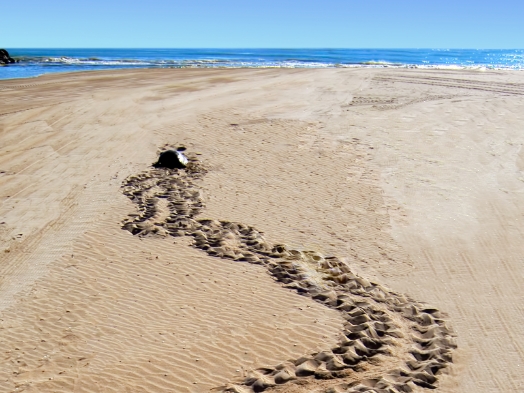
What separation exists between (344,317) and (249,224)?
10.2ft

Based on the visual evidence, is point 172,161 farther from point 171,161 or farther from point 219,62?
point 219,62

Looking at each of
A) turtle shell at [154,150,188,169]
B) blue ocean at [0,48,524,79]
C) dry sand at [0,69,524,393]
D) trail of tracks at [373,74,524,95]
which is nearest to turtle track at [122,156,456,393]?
dry sand at [0,69,524,393]

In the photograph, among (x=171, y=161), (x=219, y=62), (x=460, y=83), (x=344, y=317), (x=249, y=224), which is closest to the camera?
(x=344, y=317)

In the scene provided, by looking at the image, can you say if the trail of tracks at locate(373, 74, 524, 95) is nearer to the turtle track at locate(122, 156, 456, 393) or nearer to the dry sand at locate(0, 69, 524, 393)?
the dry sand at locate(0, 69, 524, 393)

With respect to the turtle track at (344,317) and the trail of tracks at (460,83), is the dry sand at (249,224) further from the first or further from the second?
the trail of tracks at (460,83)

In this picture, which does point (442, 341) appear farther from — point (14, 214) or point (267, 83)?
point (267, 83)

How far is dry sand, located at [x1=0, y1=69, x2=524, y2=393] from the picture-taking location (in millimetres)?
5793

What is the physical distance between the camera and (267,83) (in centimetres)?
2750

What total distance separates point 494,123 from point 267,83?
12.6 m

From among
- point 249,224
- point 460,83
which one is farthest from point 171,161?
point 460,83

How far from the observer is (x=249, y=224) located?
9.30 m

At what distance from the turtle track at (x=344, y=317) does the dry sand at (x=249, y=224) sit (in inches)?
4.2

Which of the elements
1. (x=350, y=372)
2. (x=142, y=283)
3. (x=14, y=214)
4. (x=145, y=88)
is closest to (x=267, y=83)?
(x=145, y=88)

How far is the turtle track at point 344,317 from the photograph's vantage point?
211 inches
